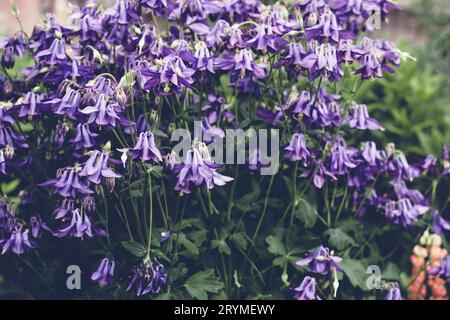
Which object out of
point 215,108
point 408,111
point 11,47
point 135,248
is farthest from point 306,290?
point 408,111

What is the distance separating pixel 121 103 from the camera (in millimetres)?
2297

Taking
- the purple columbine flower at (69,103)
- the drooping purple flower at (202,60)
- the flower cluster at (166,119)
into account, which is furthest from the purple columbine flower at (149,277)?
the drooping purple flower at (202,60)

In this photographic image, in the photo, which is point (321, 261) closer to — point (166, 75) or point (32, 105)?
point (166, 75)

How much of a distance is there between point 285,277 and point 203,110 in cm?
71

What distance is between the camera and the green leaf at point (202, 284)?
2566mm

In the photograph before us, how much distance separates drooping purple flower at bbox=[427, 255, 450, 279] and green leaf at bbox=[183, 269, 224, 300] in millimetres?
994

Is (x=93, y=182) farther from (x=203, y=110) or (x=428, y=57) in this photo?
(x=428, y=57)

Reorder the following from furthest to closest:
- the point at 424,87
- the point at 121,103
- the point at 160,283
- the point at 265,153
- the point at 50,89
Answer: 1. the point at 424,87
2. the point at 50,89
3. the point at 265,153
4. the point at 160,283
5. the point at 121,103

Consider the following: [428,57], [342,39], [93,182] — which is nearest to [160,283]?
[93,182]

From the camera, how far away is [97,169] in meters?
2.28

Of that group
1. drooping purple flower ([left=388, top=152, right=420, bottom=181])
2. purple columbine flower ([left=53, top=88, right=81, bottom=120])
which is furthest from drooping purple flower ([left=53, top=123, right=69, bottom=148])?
drooping purple flower ([left=388, top=152, right=420, bottom=181])

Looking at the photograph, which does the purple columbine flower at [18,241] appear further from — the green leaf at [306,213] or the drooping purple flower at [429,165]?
the drooping purple flower at [429,165]

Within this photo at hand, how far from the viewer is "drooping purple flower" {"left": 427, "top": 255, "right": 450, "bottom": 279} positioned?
299cm

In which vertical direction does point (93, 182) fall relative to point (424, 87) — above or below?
above
